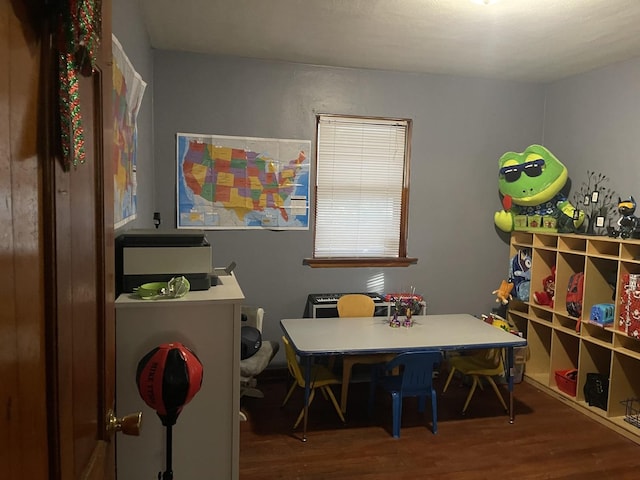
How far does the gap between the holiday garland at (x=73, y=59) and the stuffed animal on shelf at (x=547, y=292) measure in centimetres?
400

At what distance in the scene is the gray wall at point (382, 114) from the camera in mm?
3887

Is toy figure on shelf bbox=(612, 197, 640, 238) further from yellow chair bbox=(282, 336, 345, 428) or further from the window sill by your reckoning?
yellow chair bbox=(282, 336, 345, 428)

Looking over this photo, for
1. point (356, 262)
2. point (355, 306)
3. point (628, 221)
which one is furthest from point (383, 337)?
point (628, 221)

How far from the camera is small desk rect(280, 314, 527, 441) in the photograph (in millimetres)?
3068

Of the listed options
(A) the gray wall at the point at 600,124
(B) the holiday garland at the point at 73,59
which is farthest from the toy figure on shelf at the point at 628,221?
(B) the holiday garland at the point at 73,59

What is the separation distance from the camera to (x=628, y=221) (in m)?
3.45

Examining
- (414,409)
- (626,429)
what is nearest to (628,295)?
(626,429)

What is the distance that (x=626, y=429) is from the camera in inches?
131

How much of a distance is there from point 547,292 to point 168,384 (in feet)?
11.8

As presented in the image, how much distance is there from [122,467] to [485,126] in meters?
3.98

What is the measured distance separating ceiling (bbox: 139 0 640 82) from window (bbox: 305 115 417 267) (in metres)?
0.54

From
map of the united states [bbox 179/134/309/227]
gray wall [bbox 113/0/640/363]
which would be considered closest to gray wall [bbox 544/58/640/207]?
gray wall [bbox 113/0/640/363]

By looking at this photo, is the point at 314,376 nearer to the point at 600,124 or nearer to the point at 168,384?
the point at 168,384

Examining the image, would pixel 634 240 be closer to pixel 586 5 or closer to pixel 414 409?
pixel 586 5
